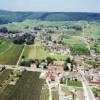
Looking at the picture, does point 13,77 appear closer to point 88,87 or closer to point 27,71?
point 27,71

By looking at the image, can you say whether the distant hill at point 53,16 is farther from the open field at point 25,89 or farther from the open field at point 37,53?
the open field at point 25,89

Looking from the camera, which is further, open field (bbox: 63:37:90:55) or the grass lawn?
open field (bbox: 63:37:90:55)

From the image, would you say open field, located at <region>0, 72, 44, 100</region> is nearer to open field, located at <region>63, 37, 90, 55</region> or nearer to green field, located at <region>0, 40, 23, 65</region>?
green field, located at <region>0, 40, 23, 65</region>

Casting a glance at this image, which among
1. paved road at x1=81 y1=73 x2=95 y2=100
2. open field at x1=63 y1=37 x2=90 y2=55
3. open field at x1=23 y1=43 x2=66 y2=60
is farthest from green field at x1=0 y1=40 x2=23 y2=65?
paved road at x1=81 y1=73 x2=95 y2=100

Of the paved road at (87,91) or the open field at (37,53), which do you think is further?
the open field at (37,53)

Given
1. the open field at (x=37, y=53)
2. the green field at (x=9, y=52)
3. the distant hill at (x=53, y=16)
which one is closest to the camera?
the green field at (x=9, y=52)

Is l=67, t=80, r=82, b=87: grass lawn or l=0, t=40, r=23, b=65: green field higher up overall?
l=67, t=80, r=82, b=87: grass lawn

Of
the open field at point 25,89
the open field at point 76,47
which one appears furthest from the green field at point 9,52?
the open field at point 76,47

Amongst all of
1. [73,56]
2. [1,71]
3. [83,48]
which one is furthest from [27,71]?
[83,48]
